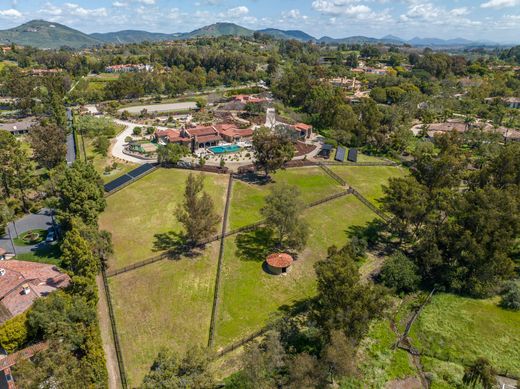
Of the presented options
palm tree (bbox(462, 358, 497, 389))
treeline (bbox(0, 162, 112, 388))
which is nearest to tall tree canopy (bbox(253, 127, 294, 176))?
treeline (bbox(0, 162, 112, 388))

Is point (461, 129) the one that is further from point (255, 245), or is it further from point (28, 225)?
point (28, 225)

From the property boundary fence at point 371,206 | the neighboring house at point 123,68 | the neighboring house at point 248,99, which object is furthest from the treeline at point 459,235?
the neighboring house at point 123,68

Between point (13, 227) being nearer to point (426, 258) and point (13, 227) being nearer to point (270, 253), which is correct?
point (270, 253)

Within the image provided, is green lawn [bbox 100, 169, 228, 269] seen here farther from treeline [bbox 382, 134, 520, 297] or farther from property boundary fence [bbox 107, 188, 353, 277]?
treeline [bbox 382, 134, 520, 297]

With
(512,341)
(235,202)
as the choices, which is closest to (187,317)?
(235,202)

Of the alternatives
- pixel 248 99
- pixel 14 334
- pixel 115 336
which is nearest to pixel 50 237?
pixel 14 334

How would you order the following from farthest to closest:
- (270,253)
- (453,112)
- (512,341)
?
(453,112)
(270,253)
(512,341)
